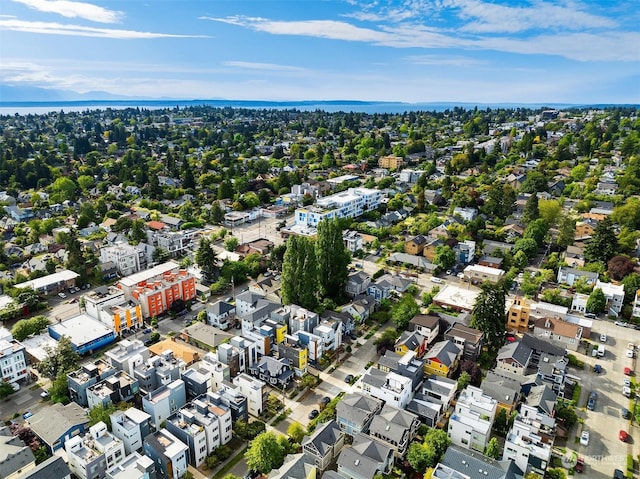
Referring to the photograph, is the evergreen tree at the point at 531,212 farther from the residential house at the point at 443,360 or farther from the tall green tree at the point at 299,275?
the tall green tree at the point at 299,275

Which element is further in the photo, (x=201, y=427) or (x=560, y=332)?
(x=560, y=332)

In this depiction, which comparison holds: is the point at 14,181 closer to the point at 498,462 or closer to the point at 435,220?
Answer: the point at 435,220

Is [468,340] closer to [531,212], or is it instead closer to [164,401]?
[164,401]

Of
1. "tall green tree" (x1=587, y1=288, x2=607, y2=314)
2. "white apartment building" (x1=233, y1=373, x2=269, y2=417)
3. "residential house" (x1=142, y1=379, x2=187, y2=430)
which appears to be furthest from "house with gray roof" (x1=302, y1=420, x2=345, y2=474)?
"tall green tree" (x1=587, y1=288, x2=607, y2=314)

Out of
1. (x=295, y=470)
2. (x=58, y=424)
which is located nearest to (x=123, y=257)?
(x=58, y=424)

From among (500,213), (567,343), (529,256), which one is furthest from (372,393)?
(500,213)

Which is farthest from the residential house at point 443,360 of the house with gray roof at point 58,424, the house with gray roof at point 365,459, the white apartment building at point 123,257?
the white apartment building at point 123,257

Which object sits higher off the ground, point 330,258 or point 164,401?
point 330,258
